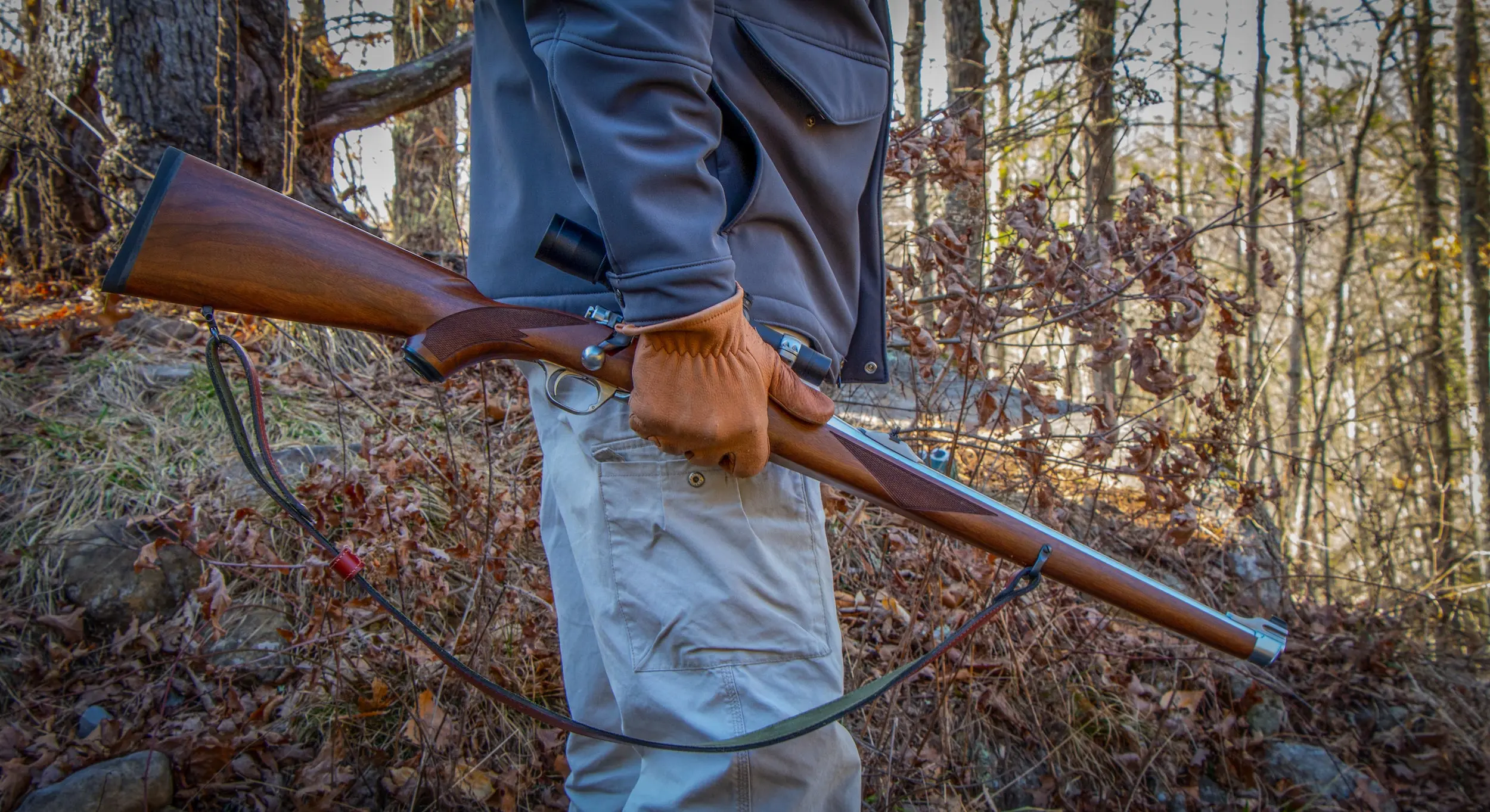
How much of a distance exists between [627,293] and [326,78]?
480cm

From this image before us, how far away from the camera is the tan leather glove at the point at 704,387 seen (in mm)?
1343

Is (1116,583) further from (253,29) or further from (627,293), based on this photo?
(253,29)

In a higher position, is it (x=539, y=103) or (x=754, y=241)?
(x=539, y=103)

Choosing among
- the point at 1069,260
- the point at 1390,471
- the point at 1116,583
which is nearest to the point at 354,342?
the point at 1069,260

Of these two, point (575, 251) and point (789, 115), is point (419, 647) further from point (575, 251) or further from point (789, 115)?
point (789, 115)

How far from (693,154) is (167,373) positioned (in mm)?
3681

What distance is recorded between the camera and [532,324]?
1549 millimetres

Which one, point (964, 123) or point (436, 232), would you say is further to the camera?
point (436, 232)

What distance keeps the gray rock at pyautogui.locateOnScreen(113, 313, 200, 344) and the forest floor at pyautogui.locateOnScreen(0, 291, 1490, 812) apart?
0.02m

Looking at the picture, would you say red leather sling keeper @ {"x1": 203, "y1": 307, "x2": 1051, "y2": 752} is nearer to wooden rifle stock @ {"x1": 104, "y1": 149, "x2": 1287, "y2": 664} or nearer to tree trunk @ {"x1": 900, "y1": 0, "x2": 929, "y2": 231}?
wooden rifle stock @ {"x1": 104, "y1": 149, "x2": 1287, "y2": 664}

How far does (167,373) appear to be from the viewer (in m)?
3.89

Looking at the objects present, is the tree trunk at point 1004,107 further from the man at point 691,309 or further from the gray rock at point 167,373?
the gray rock at point 167,373

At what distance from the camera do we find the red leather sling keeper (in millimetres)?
1371

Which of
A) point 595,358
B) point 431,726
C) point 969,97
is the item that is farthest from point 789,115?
point 969,97
